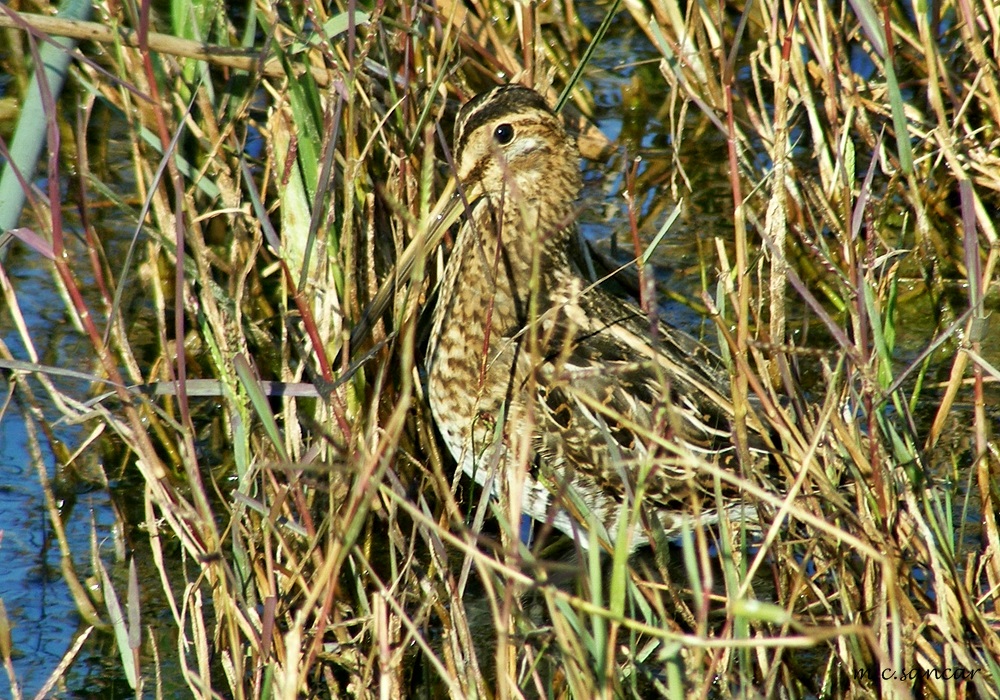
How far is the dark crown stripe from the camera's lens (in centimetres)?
340

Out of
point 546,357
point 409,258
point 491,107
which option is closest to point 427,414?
point 546,357

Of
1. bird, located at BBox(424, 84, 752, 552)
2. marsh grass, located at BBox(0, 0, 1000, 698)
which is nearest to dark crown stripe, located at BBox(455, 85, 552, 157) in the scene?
bird, located at BBox(424, 84, 752, 552)

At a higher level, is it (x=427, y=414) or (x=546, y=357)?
(x=546, y=357)

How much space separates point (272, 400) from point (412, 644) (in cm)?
101

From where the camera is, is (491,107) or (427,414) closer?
(491,107)

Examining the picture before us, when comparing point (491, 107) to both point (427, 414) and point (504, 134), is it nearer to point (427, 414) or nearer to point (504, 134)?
point (504, 134)

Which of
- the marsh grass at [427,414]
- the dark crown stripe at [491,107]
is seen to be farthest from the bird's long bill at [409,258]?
the dark crown stripe at [491,107]

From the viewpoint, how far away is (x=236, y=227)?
3229mm

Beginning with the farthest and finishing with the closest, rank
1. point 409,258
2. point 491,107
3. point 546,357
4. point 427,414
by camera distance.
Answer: point 427,414, point 491,107, point 546,357, point 409,258

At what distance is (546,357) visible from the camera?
330cm

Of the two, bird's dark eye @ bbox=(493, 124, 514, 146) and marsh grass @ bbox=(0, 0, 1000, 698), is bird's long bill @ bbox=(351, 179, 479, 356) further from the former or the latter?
bird's dark eye @ bbox=(493, 124, 514, 146)

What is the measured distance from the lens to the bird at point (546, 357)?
328 cm

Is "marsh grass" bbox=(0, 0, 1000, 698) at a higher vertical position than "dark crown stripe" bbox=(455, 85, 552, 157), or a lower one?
lower

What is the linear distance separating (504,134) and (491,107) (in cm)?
11
